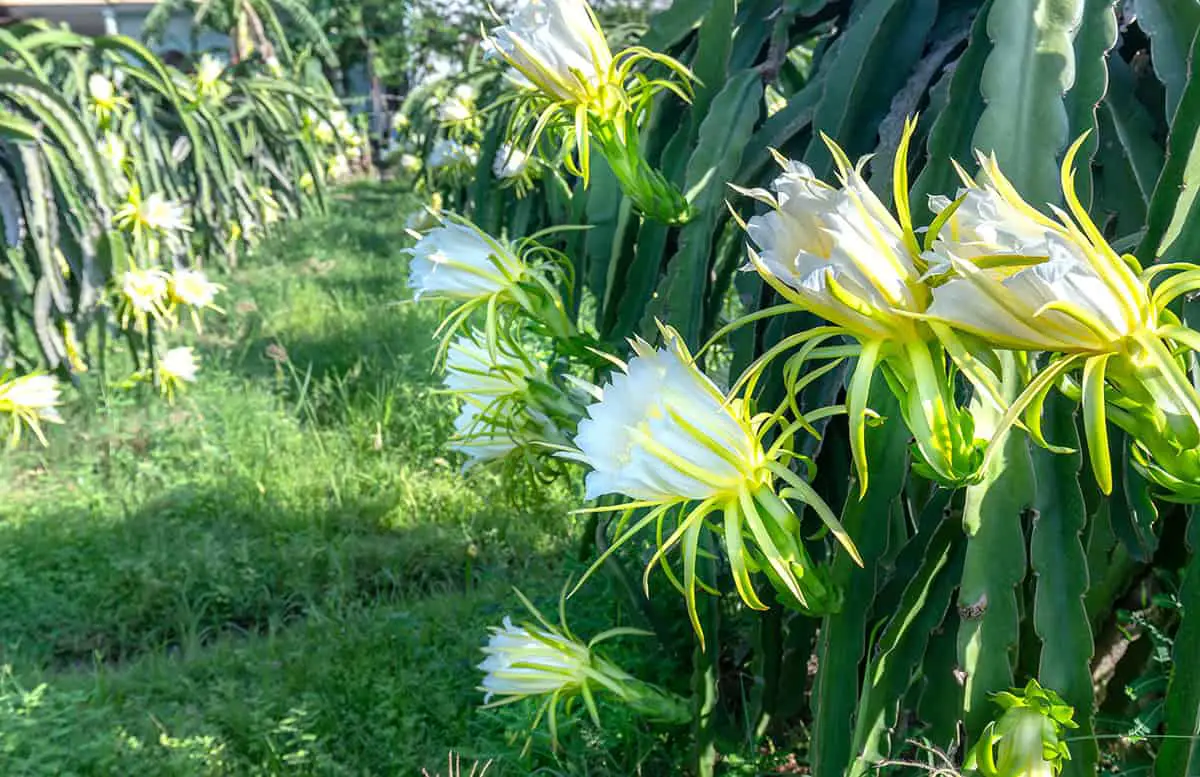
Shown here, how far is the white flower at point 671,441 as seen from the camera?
1.97 ft

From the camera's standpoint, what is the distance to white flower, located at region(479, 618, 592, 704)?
1067 mm

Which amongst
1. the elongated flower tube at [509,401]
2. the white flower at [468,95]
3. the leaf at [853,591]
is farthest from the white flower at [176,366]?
the leaf at [853,591]

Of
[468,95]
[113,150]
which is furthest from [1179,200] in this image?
[468,95]

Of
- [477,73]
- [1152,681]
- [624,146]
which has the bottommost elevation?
[1152,681]

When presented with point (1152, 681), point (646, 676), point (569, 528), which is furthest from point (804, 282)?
point (569, 528)

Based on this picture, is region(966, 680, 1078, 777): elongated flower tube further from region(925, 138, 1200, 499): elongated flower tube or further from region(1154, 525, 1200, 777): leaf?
region(925, 138, 1200, 499): elongated flower tube

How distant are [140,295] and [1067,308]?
7.46ft

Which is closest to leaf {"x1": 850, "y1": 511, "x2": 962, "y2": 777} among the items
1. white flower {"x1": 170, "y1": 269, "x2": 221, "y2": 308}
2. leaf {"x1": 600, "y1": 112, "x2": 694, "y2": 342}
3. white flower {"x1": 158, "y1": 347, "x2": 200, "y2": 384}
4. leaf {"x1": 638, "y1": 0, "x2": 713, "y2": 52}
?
leaf {"x1": 600, "y1": 112, "x2": 694, "y2": 342}

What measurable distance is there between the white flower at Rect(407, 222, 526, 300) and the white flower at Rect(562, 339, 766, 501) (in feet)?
1.25

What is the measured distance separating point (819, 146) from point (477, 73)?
260cm

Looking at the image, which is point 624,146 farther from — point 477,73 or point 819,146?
point 477,73

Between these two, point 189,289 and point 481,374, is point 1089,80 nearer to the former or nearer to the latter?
point 481,374

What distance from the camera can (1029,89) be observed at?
0.72m

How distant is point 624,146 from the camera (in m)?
0.93
